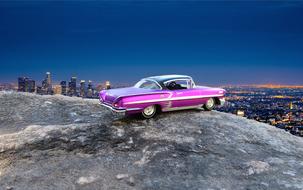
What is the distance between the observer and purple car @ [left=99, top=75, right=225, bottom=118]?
1197 cm

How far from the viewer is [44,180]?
8.78 metres

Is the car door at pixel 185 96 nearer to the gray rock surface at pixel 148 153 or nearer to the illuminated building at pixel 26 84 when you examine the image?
the gray rock surface at pixel 148 153

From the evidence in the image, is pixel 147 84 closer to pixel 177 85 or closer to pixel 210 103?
pixel 177 85

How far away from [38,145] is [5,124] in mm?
3778

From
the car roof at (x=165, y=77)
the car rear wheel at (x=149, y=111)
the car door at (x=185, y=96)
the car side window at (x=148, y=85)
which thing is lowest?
the car rear wheel at (x=149, y=111)

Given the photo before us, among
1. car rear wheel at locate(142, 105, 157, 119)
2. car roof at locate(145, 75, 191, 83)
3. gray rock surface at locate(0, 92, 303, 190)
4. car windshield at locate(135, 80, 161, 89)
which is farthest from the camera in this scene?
car roof at locate(145, 75, 191, 83)

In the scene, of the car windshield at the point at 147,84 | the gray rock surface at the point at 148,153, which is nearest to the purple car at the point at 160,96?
the car windshield at the point at 147,84

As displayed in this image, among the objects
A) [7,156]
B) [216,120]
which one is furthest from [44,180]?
[216,120]

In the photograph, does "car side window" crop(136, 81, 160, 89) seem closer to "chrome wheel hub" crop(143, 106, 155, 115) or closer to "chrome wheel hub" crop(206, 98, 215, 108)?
"chrome wheel hub" crop(143, 106, 155, 115)

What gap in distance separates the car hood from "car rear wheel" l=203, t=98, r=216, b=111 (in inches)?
115

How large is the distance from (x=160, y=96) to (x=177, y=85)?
1129mm

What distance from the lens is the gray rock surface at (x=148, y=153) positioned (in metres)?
8.83

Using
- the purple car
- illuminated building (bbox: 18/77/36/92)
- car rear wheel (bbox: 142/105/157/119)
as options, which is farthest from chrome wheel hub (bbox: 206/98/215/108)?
illuminated building (bbox: 18/77/36/92)

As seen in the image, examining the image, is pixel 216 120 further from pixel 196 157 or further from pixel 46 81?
pixel 46 81
